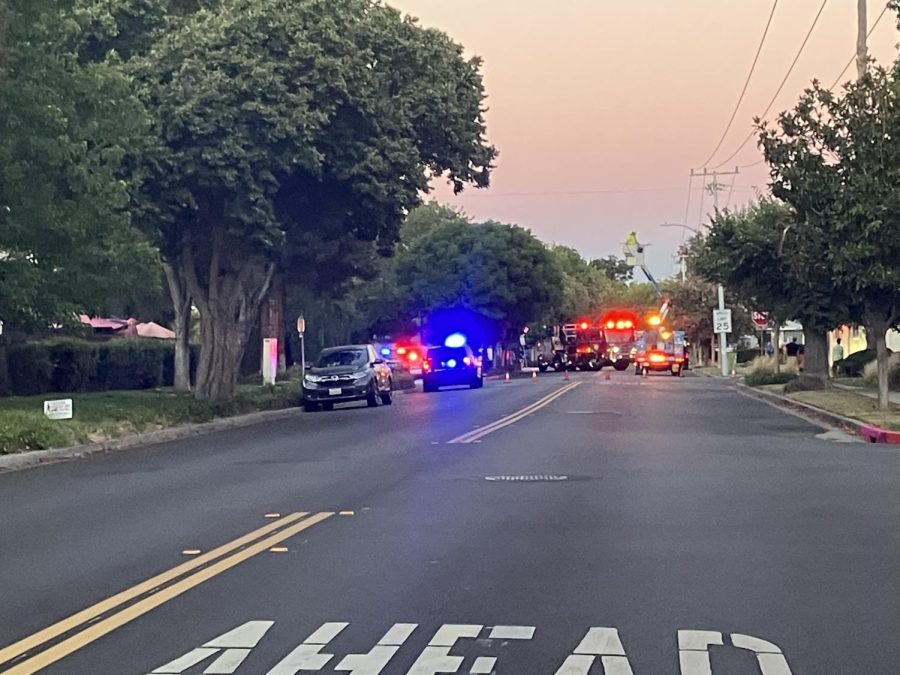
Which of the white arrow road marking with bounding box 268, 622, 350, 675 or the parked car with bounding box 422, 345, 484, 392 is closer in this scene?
the white arrow road marking with bounding box 268, 622, 350, 675

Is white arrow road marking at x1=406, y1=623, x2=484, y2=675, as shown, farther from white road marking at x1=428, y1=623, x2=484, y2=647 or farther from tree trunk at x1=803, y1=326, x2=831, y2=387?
tree trunk at x1=803, y1=326, x2=831, y2=387

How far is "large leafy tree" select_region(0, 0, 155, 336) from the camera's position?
2217cm

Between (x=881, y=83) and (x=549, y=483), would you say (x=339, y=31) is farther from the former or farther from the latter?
(x=549, y=483)

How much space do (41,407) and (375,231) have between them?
1064 cm

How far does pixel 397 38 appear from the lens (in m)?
31.5

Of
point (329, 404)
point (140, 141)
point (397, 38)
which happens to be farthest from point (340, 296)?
point (140, 141)

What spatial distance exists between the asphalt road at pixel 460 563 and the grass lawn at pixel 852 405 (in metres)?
4.75

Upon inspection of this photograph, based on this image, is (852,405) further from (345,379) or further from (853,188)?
(345,379)

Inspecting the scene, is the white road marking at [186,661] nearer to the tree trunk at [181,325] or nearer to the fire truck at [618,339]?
the tree trunk at [181,325]

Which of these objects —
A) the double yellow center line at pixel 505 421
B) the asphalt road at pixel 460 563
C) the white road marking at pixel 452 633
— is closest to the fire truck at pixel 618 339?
the double yellow center line at pixel 505 421

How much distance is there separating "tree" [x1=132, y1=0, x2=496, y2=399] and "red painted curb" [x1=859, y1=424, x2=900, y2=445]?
12.7m

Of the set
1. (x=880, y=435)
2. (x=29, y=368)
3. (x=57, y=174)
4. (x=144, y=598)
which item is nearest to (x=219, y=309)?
(x=29, y=368)

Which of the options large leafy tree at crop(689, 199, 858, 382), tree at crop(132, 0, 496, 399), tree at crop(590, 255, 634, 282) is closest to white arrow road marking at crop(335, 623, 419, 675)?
tree at crop(132, 0, 496, 399)

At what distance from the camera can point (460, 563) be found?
9.86 metres
